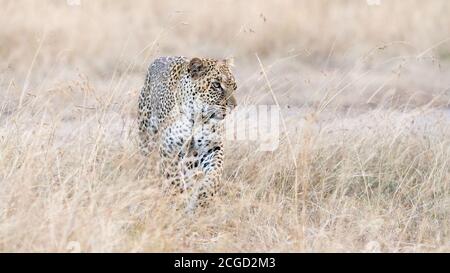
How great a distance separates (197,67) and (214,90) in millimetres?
253

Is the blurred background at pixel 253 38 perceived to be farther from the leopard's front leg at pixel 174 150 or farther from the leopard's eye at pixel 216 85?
the leopard's eye at pixel 216 85

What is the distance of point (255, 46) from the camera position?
13.9m

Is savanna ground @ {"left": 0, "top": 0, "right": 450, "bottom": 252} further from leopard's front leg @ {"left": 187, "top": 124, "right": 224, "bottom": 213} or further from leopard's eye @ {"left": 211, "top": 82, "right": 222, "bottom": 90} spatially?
leopard's eye @ {"left": 211, "top": 82, "right": 222, "bottom": 90}

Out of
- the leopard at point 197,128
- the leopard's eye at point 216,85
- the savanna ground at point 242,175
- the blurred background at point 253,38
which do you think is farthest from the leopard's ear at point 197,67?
the blurred background at point 253,38

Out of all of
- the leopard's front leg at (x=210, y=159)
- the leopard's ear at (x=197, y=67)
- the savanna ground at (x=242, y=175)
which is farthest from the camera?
the leopard's ear at (x=197, y=67)

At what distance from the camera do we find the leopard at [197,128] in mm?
8102

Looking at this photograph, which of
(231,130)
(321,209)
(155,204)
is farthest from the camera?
(231,130)

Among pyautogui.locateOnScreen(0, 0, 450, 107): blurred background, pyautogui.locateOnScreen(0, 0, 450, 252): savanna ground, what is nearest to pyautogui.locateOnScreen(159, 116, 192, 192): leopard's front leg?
pyautogui.locateOnScreen(0, 0, 450, 252): savanna ground

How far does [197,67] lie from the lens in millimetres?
8258

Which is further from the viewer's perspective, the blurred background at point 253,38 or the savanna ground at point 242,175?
the blurred background at point 253,38
